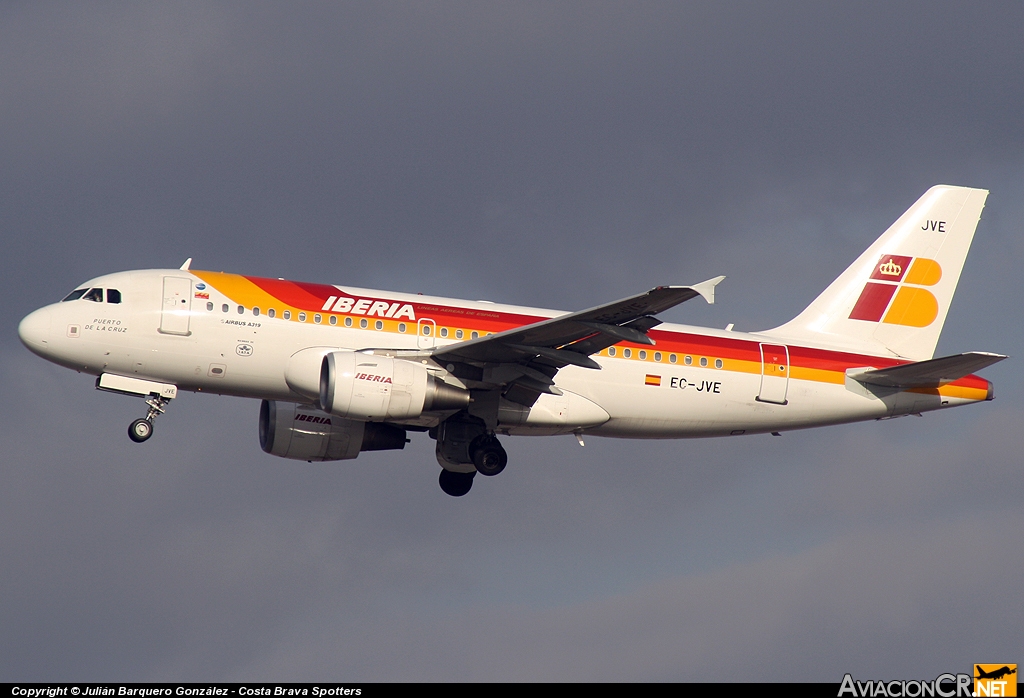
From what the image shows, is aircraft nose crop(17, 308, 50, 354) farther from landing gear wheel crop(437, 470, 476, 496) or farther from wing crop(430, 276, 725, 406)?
landing gear wheel crop(437, 470, 476, 496)

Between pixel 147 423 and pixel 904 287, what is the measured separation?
23036 mm

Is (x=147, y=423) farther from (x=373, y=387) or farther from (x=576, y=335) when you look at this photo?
(x=576, y=335)

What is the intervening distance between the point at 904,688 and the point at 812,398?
12.1m

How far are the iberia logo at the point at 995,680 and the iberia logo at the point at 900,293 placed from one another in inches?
546

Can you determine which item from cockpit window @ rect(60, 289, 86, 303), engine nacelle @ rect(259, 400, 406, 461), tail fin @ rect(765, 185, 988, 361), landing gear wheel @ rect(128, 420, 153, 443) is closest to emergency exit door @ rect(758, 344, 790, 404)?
tail fin @ rect(765, 185, 988, 361)

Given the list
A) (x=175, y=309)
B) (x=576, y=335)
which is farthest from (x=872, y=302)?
(x=175, y=309)

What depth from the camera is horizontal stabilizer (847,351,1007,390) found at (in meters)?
36.9

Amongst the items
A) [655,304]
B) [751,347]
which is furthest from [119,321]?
[751,347]

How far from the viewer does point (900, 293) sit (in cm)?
4262

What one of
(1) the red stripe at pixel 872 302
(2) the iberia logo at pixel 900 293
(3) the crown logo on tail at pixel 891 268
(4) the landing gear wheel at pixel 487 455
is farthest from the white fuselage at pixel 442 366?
(3) the crown logo on tail at pixel 891 268

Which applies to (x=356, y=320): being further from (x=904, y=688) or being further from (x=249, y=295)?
(x=904, y=688)

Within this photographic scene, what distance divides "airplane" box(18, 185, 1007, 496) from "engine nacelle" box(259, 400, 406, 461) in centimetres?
5

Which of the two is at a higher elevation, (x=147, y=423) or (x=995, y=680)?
(x=147, y=423)

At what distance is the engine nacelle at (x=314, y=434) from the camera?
3922cm
